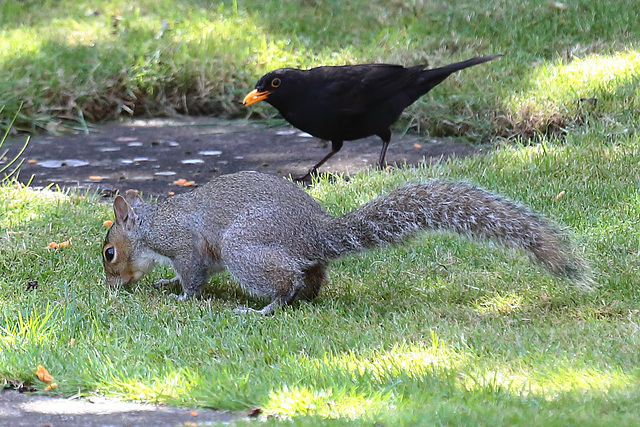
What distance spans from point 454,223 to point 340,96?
2749 millimetres

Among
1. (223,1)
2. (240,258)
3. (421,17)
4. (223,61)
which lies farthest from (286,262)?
(223,1)

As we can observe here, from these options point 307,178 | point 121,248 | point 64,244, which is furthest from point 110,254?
point 307,178

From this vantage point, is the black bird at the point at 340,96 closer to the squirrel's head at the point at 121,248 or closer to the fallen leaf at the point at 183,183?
the fallen leaf at the point at 183,183

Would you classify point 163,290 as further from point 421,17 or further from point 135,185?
point 421,17

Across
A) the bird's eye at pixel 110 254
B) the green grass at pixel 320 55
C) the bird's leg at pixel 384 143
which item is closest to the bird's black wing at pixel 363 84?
the bird's leg at pixel 384 143

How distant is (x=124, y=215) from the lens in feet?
15.5

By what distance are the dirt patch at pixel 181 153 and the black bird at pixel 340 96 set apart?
378 mm

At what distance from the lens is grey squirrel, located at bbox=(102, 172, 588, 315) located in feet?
13.1

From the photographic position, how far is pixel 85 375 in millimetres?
3482

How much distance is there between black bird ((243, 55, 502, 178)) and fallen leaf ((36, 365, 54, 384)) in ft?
10.9

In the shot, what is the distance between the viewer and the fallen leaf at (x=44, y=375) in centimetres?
349

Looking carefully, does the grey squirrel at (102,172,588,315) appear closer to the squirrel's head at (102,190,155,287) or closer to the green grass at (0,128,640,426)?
the squirrel's head at (102,190,155,287)

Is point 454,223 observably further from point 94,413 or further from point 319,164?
point 319,164

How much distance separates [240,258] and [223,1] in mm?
6942
